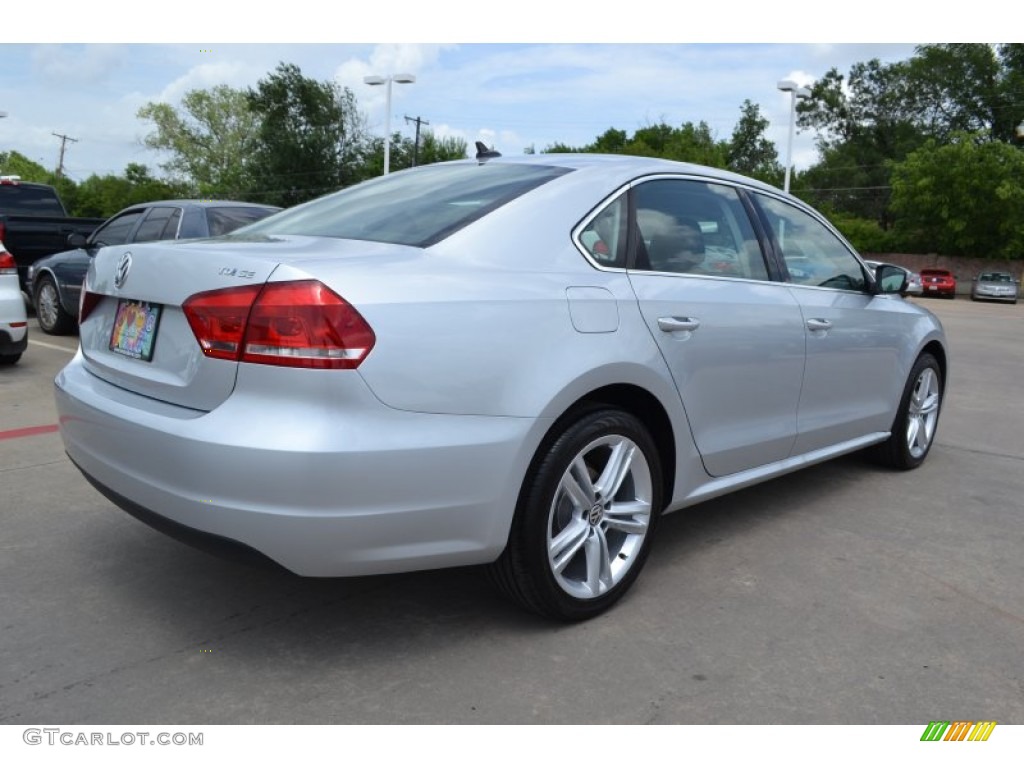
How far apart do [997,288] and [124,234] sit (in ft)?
118

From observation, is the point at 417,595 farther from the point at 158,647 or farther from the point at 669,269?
the point at 669,269

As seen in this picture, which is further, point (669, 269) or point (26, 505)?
point (26, 505)

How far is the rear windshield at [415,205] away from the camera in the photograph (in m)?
3.00

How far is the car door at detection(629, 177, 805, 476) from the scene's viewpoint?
3316 mm

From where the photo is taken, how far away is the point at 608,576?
313 cm

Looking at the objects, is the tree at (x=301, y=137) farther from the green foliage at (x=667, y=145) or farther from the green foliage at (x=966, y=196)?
the green foliage at (x=966, y=196)

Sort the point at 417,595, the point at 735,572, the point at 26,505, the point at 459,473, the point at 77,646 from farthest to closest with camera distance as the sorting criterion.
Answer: the point at 26,505 → the point at 735,572 → the point at 417,595 → the point at 77,646 → the point at 459,473

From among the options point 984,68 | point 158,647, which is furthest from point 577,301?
point 984,68

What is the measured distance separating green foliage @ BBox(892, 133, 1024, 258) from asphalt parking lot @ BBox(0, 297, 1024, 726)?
44.2 m

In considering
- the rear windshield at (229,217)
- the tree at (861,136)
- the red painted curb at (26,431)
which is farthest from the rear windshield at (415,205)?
the tree at (861,136)

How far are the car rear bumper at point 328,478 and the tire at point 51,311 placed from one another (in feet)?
26.9

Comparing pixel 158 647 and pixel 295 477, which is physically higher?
pixel 295 477

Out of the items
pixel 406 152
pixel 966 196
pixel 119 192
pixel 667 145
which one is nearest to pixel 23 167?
pixel 119 192

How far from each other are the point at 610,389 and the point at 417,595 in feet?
3.36
